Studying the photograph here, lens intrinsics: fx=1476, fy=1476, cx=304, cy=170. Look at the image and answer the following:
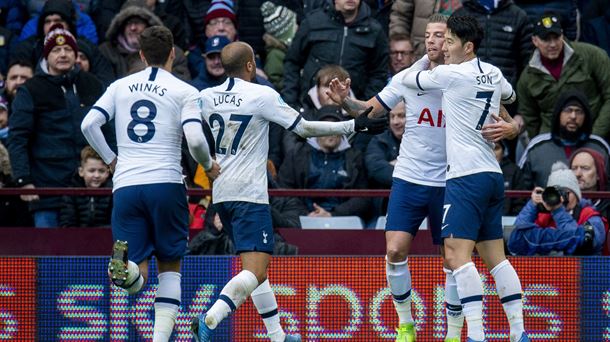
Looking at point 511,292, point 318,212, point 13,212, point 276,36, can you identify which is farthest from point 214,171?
point 276,36

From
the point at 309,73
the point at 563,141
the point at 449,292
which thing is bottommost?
the point at 449,292

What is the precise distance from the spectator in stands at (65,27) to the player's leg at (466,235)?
579 centimetres

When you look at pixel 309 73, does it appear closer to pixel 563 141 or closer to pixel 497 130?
pixel 563 141

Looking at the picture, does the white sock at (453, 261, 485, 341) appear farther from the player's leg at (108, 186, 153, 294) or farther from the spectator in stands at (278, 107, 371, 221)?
the spectator in stands at (278, 107, 371, 221)

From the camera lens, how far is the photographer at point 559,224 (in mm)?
13109

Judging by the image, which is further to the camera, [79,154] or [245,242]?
[79,154]

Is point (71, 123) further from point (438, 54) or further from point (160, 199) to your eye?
point (438, 54)

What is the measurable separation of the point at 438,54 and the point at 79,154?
15.1ft

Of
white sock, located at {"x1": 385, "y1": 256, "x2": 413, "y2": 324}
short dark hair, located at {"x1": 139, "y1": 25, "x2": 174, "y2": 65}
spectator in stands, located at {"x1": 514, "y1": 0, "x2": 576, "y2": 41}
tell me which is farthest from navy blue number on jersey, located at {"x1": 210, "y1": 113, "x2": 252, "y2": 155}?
spectator in stands, located at {"x1": 514, "y1": 0, "x2": 576, "y2": 41}

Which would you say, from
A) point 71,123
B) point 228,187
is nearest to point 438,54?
point 228,187

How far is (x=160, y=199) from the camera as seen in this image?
11578 mm

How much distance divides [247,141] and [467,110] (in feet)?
5.77

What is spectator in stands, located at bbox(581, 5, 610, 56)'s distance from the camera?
680 inches

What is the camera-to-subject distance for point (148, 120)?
11.6m
